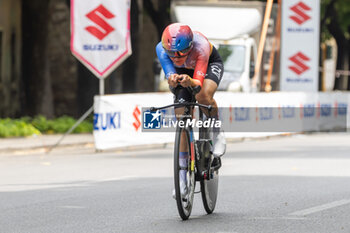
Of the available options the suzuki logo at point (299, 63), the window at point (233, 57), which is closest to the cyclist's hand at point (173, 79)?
the window at point (233, 57)

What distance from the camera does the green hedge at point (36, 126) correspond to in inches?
862

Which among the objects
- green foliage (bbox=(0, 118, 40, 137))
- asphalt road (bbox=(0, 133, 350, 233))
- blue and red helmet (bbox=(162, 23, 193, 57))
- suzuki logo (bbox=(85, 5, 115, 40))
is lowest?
green foliage (bbox=(0, 118, 40, 137))

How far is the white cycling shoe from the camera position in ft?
30.6

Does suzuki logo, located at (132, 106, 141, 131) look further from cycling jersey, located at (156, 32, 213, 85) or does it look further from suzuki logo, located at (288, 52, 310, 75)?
cycling jersey, located at (156, 32, 213, 85)

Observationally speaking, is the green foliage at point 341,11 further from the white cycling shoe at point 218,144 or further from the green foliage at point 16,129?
the white cycling shoe at point 218,144

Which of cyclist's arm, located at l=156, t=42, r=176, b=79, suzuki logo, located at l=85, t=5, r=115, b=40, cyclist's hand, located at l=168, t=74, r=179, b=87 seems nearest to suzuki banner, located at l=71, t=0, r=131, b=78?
suzuki logo, located at l=85, t=5, r=115, b=40

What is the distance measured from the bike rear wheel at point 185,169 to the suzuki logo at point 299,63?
21.1 m

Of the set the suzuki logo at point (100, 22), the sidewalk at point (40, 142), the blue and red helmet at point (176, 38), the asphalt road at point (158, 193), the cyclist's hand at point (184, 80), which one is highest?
the suzuki logo at point (100, 22)

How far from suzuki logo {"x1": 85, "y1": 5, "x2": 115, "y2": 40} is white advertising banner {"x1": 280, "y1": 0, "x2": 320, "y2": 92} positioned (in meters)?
9.55

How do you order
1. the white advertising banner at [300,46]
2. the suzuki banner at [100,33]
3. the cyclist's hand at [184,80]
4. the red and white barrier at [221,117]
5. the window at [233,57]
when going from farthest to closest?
the white advertising banner at [300,46]
the window at [233,57]
the suzuki banner at [100,33]
the red and white barrier at [221,117]
the cyclist's hand at [184,80]

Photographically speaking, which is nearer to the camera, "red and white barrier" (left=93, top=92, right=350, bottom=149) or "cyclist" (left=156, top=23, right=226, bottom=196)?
"cyclist" (left=156, top=23, right=226, bottom=196)

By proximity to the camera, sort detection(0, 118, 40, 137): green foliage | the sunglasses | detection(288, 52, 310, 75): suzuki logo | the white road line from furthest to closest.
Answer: detection(288, 52, 310, 75): suzuki logo → detection(0, 118, 40, 137): green foliage → the white road line → the sunglasses

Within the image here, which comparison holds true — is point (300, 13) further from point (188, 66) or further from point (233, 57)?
point (188, 66)

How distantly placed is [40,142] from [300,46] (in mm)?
11793
